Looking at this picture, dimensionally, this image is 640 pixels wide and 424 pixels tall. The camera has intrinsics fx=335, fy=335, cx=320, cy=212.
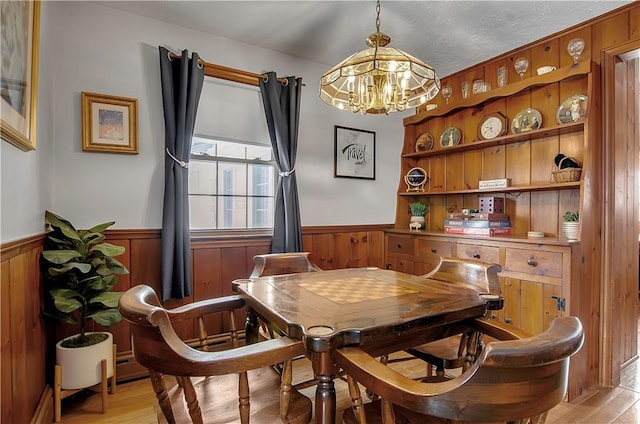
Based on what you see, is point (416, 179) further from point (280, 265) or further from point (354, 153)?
point (280, 265)

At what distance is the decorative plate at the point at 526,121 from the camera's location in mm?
2594

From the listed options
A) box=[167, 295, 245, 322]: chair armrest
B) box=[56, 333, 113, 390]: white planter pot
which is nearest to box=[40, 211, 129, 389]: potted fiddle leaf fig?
box=[56, 333, 113, 390]: white planter pot

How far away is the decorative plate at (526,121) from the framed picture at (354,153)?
52.4 inches

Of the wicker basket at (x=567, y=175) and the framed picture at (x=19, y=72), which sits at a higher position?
the framed picture at (x=19, y=72)

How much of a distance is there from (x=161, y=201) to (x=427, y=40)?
248cm

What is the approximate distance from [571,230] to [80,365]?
3156mm

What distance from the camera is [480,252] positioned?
2627 mm

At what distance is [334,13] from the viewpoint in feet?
7.89

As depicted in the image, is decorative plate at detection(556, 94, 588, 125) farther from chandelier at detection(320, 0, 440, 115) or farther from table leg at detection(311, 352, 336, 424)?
table leg at detection(311, 352, 336, 424)

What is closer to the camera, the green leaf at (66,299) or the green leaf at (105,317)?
the green leaf at (66,299)

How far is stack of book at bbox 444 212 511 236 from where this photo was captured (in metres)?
2.69

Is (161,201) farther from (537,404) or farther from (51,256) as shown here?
(537,404)

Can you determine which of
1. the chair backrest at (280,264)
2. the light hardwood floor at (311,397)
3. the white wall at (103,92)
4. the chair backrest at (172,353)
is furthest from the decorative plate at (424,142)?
the chair backrest at (172,353)

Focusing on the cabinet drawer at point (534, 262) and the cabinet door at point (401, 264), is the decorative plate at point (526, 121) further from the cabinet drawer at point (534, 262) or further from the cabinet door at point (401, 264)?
the cabinet door at point (401, 264)
